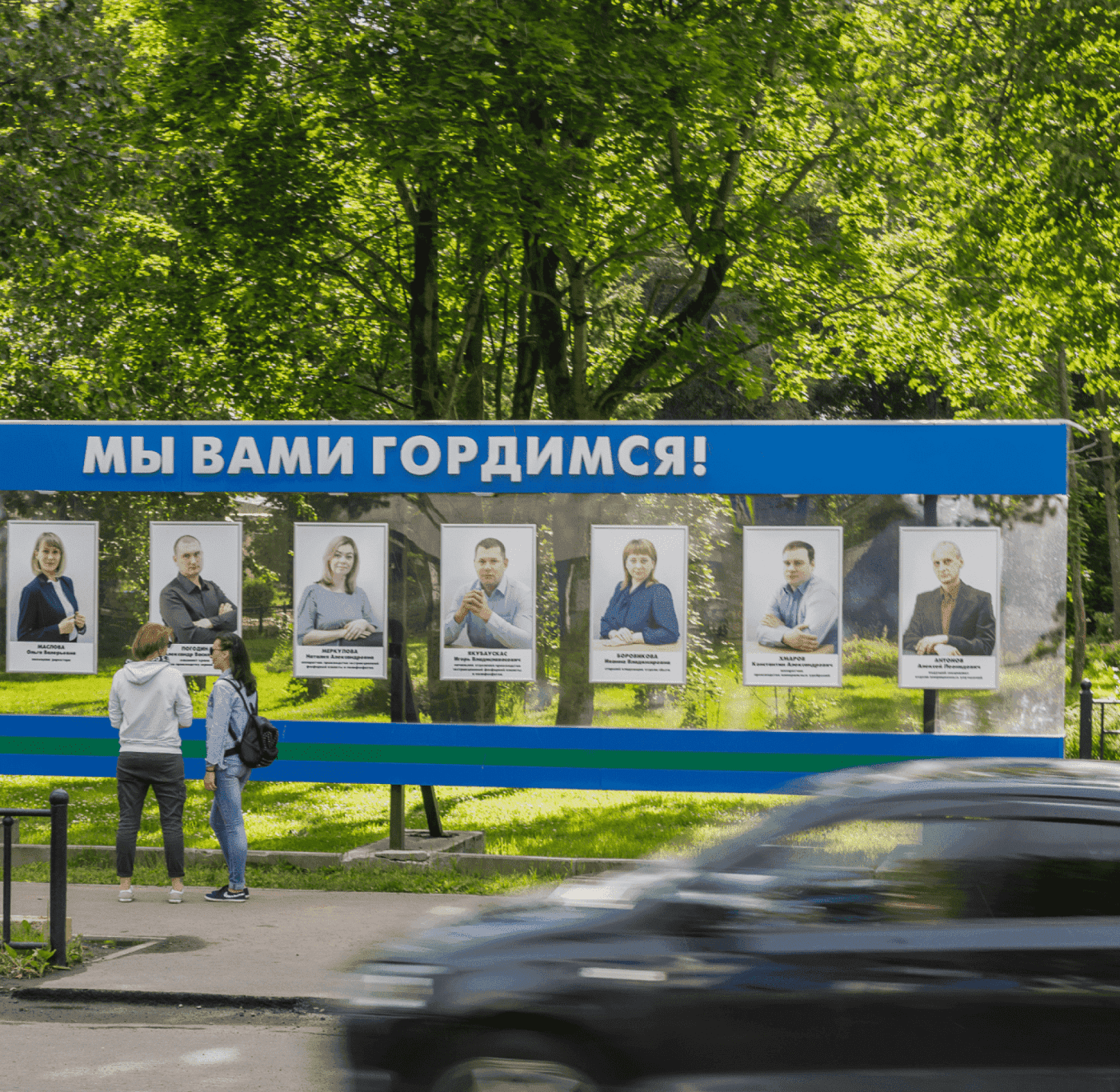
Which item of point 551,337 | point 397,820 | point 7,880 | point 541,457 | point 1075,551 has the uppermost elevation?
point 551,337

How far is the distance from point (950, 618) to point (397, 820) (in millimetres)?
4761

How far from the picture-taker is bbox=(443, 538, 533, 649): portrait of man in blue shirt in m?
10.6

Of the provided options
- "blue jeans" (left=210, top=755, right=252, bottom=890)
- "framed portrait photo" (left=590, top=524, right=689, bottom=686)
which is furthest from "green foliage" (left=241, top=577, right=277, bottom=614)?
"framed portrait photo" (left=590, top=524, right=689, bottom=686)

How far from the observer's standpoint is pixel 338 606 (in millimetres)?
10828

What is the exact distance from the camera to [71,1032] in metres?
6.41

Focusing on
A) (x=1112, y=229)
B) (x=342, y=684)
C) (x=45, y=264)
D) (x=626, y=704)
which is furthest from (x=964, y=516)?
(x=45, y=264)

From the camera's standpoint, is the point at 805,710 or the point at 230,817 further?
the point at 805,710

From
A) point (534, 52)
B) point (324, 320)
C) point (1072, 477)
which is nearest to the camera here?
point (534, 52)

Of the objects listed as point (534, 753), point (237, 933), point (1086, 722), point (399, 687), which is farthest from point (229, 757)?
point (1086, 722)

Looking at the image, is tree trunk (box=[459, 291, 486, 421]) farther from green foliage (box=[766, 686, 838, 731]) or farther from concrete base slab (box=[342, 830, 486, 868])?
green foliage (box=[766, 686, 838, 731])

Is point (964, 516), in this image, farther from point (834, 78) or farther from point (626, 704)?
point (834, 78)

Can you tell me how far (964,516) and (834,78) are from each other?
30.2 ft

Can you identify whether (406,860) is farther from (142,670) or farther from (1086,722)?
(1086,722)

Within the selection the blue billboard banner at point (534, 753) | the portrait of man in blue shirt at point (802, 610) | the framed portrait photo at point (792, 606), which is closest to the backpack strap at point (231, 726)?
the blue billboard banner at point (534, 753)
